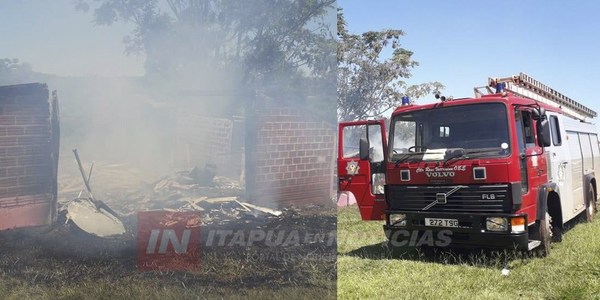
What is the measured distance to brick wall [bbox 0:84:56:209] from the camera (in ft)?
16.7

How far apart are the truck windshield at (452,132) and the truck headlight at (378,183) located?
437mm

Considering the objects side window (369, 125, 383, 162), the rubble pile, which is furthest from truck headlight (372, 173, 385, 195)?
the rubble pile

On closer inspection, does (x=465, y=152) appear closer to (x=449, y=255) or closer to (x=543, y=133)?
(x=543, y=133)

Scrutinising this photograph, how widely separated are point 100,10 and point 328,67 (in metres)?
4.15

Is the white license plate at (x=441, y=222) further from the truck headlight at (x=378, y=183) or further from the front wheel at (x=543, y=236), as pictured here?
the front wheel at (x=543, y=236)

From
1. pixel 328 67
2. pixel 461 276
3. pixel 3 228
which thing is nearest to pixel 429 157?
pixel 461 276

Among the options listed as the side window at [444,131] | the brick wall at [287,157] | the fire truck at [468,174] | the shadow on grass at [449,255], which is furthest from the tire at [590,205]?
the brick wall at [287,157]

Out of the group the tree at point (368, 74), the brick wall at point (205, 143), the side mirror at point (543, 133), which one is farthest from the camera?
the tree at point (368, 74)

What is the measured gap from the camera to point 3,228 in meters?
5.11

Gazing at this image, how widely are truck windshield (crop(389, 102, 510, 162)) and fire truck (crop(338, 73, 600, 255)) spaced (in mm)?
12

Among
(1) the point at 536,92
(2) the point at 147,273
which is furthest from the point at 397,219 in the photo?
(1) the point at 536,92

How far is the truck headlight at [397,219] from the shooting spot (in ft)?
17.8

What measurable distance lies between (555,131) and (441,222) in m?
2.39

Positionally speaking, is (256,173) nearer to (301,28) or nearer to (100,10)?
(301,28)
